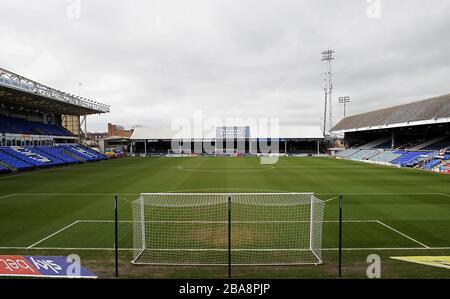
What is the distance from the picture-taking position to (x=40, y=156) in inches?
1665

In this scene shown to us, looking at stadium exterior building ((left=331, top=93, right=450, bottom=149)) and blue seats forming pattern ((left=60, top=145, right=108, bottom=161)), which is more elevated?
stadium exterior building ((left=331, top=93, right=450, bottom=149))

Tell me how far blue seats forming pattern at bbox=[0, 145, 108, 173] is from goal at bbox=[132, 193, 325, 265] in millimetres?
27921

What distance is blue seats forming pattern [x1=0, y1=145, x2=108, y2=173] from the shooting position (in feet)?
117

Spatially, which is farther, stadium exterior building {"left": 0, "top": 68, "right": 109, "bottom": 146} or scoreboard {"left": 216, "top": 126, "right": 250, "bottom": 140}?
scoreboard {"left": 216, "top": 126, "right": 250, "bottom": 140}

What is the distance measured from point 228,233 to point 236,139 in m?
64.0

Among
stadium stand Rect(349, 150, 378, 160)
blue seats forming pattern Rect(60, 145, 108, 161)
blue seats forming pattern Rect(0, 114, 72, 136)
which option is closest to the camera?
blue seats forming pattern Rect(0, 114, 72, 136)

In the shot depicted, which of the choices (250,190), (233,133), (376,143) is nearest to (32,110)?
(233,133)

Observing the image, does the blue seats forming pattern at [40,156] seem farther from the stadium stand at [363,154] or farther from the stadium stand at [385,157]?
the stadium stand at [385,157]

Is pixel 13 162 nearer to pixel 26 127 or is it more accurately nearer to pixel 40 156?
pixel 40 156

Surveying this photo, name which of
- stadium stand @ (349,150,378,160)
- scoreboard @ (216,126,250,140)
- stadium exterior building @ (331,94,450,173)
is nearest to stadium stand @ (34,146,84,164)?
scoreboard @ (216,126,250,140)

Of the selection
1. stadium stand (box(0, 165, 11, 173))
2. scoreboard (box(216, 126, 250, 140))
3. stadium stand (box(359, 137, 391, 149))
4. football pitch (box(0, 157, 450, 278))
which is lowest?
football pitch (box(0, 157, 450, 278))

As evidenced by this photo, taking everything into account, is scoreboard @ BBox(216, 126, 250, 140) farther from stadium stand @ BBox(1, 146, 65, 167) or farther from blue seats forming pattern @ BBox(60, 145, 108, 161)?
stadium stand @ BBox(1, 146, 65, 167)
